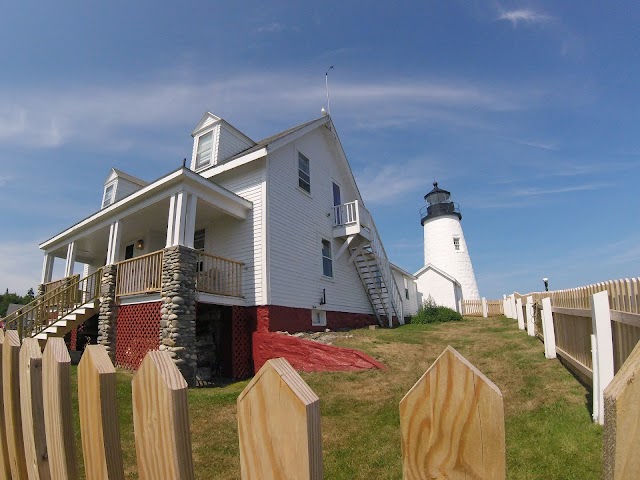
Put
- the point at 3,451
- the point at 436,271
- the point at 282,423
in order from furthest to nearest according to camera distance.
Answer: the point at 436,271 → the point at 3,451 → the point at 282,423

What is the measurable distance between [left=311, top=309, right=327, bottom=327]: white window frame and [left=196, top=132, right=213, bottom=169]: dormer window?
759 cm

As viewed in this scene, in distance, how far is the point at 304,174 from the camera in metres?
16.2

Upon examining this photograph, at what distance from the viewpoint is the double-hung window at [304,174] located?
15850 mm

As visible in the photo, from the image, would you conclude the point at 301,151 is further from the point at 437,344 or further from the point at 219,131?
the point at 437,344

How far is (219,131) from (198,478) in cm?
1406

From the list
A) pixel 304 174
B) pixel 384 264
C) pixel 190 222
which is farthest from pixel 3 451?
pixel 384 264

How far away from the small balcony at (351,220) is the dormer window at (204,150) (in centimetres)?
599

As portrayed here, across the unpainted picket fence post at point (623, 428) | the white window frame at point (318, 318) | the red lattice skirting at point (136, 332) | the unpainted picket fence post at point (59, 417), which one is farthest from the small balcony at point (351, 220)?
the unpainted picket fence post at point (623, 428)

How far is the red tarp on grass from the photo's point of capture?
31.0ft

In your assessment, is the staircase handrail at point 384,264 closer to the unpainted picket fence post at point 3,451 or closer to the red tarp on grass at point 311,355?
the red tarp on grass at point 311,355

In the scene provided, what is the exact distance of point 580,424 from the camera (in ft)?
14.5

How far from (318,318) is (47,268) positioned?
1340cm

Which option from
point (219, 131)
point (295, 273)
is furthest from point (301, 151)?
point (295, 273)

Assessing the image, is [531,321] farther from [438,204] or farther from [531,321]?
[438,204]
